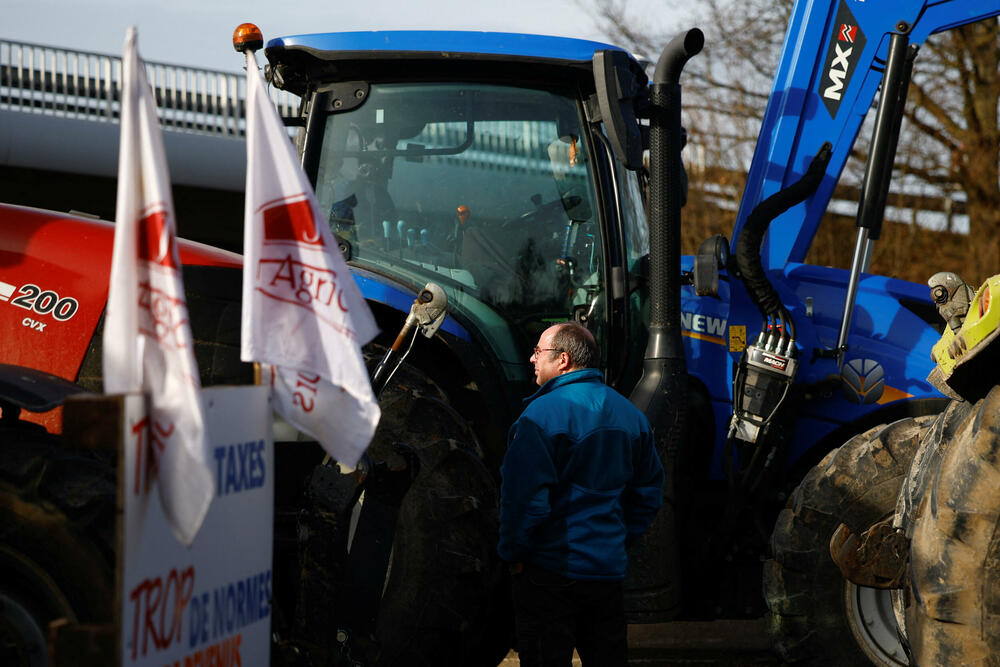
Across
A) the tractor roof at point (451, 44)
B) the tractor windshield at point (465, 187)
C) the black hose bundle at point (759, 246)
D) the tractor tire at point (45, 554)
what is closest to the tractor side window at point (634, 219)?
the tractor windshield at point (465, 187)

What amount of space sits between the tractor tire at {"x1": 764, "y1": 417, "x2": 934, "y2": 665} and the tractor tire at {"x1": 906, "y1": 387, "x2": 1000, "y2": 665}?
4.99 ft

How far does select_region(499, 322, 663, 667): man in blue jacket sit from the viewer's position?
11.4ft

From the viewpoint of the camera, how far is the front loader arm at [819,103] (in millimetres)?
5301

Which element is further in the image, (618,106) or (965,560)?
(618,106)

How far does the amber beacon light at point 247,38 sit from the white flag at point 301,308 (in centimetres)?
43

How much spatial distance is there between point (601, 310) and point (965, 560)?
81.0 inches

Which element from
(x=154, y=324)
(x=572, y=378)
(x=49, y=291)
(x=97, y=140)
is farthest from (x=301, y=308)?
(x=97, y=140)

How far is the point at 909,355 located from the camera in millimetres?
5098

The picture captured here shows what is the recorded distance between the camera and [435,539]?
157 inches

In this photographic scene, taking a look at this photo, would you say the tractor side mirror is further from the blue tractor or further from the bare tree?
the bare tree

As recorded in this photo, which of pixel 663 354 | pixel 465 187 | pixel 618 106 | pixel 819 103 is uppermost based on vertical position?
pixel 819 103

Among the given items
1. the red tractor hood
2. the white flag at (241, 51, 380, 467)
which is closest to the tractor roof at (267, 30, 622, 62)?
the red tractor hood

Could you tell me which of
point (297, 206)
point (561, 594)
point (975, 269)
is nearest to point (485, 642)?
point (561, 594)

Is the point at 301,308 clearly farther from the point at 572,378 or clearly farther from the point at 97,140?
the point at 97,140
